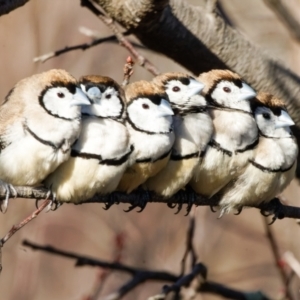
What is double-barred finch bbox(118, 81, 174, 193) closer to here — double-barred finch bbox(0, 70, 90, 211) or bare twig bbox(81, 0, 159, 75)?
Answer: double-barred finch bbox(0, 70, 90, 211)

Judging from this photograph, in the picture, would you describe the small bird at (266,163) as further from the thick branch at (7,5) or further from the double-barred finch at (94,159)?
the thick branch at (7,5)

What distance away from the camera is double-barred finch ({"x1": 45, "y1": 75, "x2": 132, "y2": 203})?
3348 millimetres

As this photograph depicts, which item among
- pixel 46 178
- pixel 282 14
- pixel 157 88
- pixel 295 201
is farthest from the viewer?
pixel 295 201

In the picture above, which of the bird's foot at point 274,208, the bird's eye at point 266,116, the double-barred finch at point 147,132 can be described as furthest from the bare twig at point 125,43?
the bird's foot at point 274,208

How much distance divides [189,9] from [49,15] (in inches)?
107

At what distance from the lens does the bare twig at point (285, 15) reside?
13.3 feet

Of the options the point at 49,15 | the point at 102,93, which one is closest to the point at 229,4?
the point at 49,15

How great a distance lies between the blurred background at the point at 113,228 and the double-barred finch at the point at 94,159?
9.97 ft

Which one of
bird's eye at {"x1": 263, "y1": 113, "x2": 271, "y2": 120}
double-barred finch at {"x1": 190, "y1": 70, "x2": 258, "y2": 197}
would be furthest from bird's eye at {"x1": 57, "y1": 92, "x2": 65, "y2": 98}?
bird's eye at {"x1": 263, "y1": 113, "x2": 271, "y2": 120}

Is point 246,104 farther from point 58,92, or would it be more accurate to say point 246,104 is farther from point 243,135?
point 58,92

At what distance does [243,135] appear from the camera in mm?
3742

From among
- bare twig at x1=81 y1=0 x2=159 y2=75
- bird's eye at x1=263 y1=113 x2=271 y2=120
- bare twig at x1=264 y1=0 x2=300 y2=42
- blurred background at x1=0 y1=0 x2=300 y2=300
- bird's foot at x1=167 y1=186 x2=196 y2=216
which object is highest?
bare twig at x1=264 y1=0 x2=300 y2=42

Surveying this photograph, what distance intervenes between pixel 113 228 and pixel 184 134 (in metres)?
3.08

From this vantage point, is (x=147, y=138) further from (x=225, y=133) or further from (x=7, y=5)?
(x=7, y=5)
